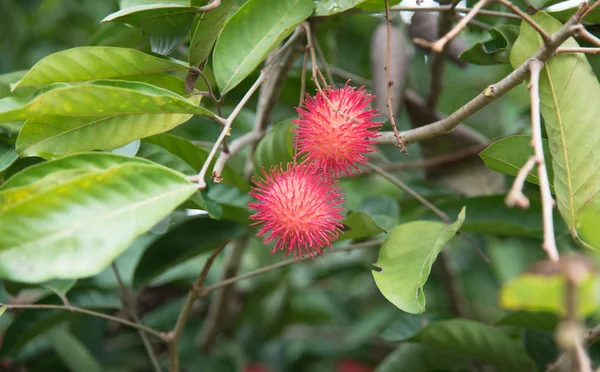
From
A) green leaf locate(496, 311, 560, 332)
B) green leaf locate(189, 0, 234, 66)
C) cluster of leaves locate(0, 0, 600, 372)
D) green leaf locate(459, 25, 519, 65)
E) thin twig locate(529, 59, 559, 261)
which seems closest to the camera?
thin twig locate(529, 59, 559, 261)

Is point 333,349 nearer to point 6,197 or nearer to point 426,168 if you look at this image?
point 426,168

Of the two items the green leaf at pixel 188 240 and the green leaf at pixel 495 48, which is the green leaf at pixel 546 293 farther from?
the green leaf at pixel 188 240

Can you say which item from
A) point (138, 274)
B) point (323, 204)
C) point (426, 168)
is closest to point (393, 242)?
point (323, 204)

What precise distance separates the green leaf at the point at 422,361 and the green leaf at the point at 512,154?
547mm

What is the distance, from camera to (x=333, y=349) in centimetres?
192

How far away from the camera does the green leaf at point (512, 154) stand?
0.85 metres

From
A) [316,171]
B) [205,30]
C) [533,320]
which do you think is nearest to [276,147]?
[316,171]

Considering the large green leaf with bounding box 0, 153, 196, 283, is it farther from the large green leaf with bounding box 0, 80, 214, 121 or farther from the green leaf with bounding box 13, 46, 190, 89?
the green leaf with bounding box 13, 46, 190, 89

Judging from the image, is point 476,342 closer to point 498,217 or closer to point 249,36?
point 498,217

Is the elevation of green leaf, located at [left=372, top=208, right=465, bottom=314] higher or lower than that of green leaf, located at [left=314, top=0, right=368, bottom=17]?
lower

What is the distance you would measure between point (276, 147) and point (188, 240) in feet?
1.23

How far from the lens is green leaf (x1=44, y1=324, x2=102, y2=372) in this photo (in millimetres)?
1492


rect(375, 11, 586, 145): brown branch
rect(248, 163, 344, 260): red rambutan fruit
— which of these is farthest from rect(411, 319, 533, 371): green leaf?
rect(375, 11, 586, 145): brown branch

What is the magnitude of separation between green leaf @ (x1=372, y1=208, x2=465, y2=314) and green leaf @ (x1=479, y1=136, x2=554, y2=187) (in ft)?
0.28
